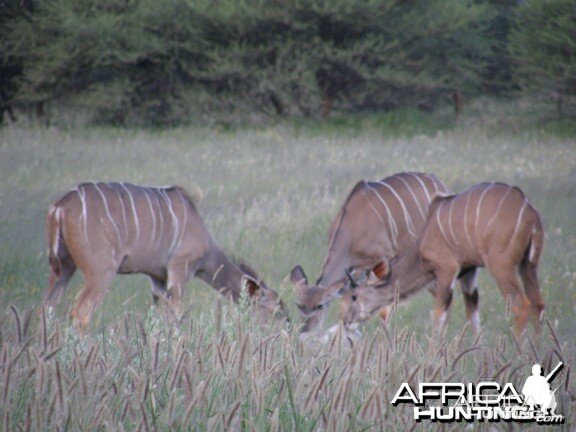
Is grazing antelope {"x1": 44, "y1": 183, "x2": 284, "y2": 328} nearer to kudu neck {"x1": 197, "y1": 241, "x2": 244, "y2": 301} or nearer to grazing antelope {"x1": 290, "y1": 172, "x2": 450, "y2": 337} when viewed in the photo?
kudu neck {"x1": 197, "y1": 241, "x2": 244, "y2": 301}

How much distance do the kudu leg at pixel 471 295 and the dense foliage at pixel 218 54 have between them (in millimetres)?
16849

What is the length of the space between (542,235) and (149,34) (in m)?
19.4

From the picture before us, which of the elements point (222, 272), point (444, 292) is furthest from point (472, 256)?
point (222, 272)

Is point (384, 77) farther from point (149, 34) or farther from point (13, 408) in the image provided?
point (13, 408)

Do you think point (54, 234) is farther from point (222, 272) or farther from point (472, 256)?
point (472, 256)

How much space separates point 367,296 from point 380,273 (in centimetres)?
23

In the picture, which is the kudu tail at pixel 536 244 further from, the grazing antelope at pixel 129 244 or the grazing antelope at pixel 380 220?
the grazing antelope at pixel 129 244

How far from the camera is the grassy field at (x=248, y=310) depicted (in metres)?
2.76

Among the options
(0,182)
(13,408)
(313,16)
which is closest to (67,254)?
(13,408)

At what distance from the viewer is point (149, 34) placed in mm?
24688

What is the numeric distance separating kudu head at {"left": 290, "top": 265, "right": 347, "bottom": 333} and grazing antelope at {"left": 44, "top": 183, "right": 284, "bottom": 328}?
0.38 metres

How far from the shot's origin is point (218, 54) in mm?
24859
